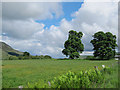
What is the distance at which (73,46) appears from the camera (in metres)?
37.2

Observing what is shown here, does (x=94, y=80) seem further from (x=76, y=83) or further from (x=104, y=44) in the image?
(x=104, y=44)

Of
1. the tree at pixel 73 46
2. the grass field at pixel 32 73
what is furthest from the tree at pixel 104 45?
the grass field at pixel 32 73

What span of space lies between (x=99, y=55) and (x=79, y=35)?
9.08 meters

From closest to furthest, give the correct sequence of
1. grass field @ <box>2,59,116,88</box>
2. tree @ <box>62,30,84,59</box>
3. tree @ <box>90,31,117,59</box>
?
grass field @ <box>2,59,116,88</box> < tree @ <box>90,31,117,59</box> < tree @ <box>62,30,84,59</box>

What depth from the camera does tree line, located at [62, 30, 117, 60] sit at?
34.1 meters

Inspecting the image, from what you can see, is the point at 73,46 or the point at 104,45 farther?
the point at 73,46

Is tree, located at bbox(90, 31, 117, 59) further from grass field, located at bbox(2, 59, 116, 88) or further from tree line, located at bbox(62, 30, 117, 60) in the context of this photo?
grass field, located at bbox(2, 59, 116, 88)

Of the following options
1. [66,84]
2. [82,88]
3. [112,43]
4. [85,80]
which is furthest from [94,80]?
[112,43]

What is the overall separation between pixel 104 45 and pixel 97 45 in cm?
214

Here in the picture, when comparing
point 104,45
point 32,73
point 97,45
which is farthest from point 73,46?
point 32,73

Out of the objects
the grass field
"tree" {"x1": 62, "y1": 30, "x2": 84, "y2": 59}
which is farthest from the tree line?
the grass field

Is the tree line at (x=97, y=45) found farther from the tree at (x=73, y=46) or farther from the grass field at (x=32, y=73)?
the grass field at (x=32, y=73)

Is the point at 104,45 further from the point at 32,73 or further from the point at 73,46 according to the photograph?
the point at 32,73

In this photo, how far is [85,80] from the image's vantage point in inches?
155
